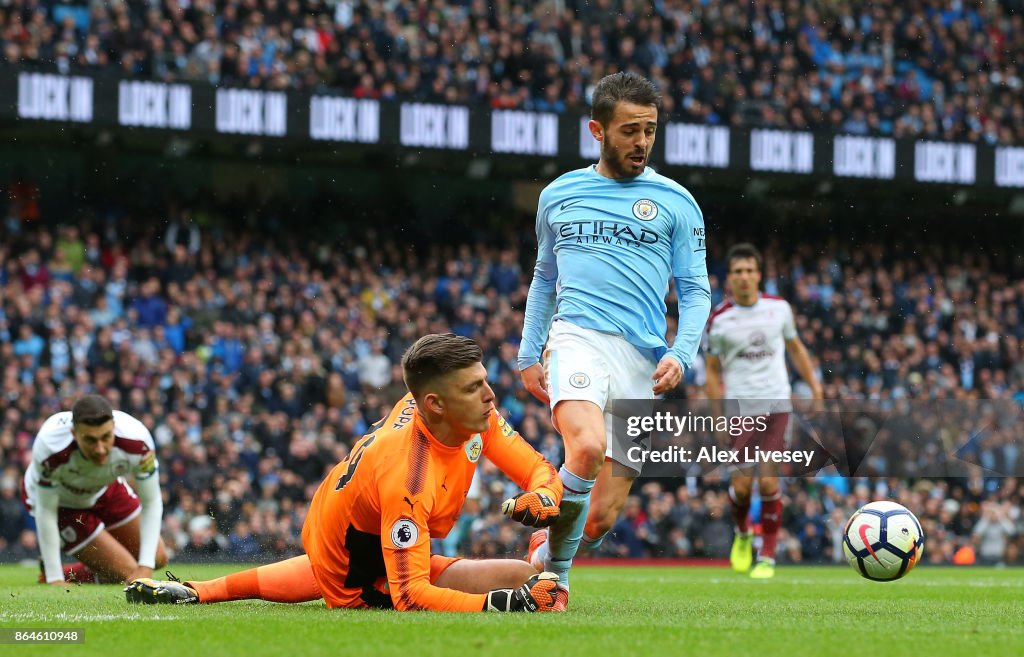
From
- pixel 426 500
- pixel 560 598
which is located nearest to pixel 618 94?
pixel 426 500

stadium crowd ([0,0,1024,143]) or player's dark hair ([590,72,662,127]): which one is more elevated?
stadium crowd ([0,0,1024,143])

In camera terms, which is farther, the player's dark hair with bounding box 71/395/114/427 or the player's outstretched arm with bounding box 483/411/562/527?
the player's dark hair with bounding box 71/395/114/427

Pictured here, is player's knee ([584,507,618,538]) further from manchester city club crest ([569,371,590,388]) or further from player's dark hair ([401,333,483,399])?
player's dark hair ([401,333,483,399])

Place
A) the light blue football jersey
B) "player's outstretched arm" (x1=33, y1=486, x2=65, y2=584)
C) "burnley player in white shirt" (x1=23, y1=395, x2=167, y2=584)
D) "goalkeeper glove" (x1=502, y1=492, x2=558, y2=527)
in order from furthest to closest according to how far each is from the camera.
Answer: "player's outstretched arm" (x1=33, y1=486, x2=65, y2=584), "burnley player in white shirt" (x1=23, y1=395, x2=167, y2=584), the light blue football jersey, "goalkeeper glove" (x1=502, y1=492, x2=558, y2=527)

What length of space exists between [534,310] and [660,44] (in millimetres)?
17909

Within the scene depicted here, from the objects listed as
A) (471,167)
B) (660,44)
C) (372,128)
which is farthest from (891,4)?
(372,128)

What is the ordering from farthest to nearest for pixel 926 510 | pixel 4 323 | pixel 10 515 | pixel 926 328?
pixel 926 328 → pixel 926 510 → pixel 4 323 → pixel 10 515

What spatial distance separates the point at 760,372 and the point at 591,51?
12949 millimetres

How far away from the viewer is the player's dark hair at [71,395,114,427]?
8.07m

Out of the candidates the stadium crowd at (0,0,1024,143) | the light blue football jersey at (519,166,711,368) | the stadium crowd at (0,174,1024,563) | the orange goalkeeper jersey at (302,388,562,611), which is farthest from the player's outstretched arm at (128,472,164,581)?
the stadium crowd at (0,0,1024,143)

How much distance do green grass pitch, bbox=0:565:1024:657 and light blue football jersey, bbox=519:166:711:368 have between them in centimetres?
130

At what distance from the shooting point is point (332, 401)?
1828 cm

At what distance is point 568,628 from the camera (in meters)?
5.12

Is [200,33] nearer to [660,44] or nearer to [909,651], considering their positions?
[660,44]
